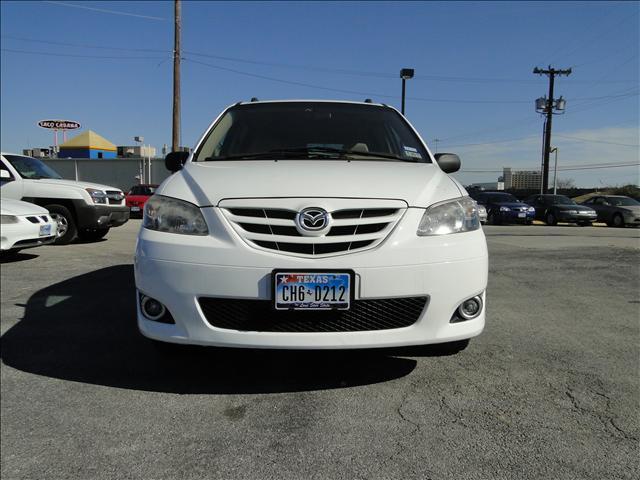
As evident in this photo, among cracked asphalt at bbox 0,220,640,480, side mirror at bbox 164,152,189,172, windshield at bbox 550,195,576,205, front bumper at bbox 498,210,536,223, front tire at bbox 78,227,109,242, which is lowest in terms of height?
cracked asphalt at bbox 0,220,640,480

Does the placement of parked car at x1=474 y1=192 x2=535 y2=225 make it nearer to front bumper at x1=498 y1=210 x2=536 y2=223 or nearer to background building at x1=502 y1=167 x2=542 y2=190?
front bumper at x1=498 y1=210 x2=536 y2=223

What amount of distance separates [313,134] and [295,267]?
178cm

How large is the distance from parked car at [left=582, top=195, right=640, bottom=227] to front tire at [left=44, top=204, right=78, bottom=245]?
63.9 ft

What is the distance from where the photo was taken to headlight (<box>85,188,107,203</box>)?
874 cm

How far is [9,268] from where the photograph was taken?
571 centimetres

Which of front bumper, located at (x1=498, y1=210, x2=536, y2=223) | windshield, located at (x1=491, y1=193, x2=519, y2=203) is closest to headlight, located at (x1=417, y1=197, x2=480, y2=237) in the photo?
front bumper, located at (x1=498, y1=210, x2=536, y2=223)

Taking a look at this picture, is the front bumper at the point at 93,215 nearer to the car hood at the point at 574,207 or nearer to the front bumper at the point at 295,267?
the front bumper at the point at 295,267

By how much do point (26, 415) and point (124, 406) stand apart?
0.44m

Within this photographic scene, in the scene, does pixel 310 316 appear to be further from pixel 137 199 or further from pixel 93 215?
pixel 137 199

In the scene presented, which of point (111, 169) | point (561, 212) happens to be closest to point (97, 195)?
point (561, 212)

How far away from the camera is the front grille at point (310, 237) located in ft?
7.85

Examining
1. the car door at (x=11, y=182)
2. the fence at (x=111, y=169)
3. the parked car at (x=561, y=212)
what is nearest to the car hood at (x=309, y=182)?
the car door at (x=11, y=182)

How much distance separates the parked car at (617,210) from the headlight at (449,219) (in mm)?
19809

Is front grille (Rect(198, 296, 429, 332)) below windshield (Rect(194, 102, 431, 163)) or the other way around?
below
